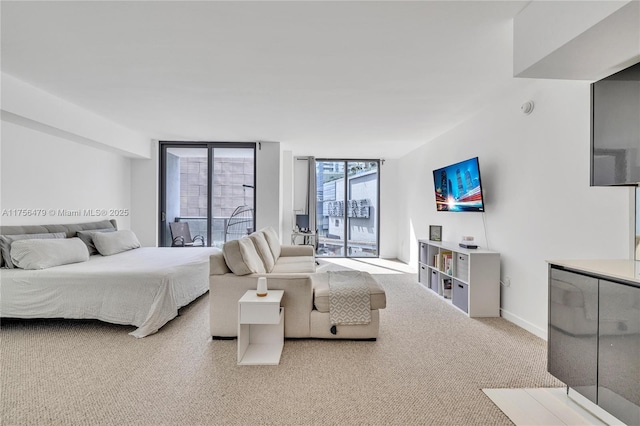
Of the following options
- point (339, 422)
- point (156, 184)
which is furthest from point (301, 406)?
point (156, 184)

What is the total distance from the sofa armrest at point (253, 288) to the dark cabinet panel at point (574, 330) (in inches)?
69.9

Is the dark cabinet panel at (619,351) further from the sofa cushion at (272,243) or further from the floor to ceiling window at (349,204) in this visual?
the floor to ceiling window at (349,204)

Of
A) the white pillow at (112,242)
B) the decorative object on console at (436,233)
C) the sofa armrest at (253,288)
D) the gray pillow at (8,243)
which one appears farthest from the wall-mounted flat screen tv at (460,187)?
the gray pillow at (8,243)

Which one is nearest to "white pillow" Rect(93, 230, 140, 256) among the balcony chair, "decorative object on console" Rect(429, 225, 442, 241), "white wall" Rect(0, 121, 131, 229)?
"white wall" Rect(0, 121, 131, 229)

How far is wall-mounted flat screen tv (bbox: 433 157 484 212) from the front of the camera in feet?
11.7

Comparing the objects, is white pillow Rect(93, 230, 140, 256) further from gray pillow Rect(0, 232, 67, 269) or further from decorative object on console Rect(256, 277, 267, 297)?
decorative object on console Rect(256, 277, 267, 297)

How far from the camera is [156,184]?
5.54 metres

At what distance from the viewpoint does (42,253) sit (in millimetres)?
3107

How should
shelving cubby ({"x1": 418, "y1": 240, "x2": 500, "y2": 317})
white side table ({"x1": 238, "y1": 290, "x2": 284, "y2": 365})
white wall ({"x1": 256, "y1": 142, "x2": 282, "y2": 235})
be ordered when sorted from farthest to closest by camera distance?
white wall ({"x1": 256, "y1": 142, "x2": 282, "y2": 235}) < shelving cubby ({"x1": 418, "y1": 240, "x2": 500, "y2": 317}) < white side table ({"x1": 238, "y1": 290, "x2": 284, "y2": 365})

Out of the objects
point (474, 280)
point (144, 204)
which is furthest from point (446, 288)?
point (144, 204)

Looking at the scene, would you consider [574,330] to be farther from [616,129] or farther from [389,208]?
[389,208]

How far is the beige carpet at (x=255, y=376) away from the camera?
1.74 m

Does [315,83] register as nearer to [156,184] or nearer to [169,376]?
[169,376]

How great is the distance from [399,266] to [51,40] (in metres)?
5.90
